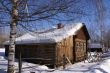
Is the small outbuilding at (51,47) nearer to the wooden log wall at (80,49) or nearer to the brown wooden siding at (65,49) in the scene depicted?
the brown wooden siding at (65,49)

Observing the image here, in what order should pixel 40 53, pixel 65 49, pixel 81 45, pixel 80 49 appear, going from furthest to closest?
pixel 81 45 → pixel 80 49 → pixel 65 49 → pixel 40 53

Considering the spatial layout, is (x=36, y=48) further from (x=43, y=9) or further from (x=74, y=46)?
(x=43, y=9)

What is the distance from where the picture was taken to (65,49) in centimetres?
2886

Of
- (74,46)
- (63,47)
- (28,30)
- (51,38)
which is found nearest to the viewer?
(28,30)

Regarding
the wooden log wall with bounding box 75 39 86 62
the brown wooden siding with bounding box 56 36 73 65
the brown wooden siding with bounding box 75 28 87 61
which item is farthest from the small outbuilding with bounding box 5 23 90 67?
the brown wooden siding with bounding box 75 28 87 61

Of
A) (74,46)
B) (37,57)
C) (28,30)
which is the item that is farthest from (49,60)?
(28,30)

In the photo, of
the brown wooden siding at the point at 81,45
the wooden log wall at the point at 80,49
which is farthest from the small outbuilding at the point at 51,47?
the brown wooden siding at the point at 81,45

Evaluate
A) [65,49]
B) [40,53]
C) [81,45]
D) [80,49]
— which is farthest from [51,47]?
[81,45]

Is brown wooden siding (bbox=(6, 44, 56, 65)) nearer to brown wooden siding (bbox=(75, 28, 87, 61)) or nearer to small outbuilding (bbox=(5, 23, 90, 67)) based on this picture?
small outbuilding (bbox=(5, 23, 90, 67))

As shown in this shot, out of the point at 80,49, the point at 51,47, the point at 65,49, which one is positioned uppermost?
the point at 51,47

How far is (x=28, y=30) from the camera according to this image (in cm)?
1163

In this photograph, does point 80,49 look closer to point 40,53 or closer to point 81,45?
point 81,45

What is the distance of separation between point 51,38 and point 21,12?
1491 centimetres

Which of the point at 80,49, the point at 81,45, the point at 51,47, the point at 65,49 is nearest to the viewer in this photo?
the point at 51,47
